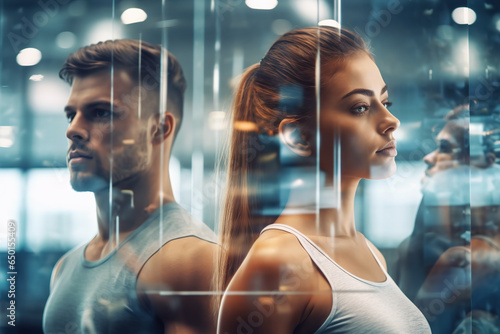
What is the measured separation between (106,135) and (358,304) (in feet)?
3.74

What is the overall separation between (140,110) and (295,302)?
3.06ft

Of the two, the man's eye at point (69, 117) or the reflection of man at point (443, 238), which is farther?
the man's eye at point (69, 117)

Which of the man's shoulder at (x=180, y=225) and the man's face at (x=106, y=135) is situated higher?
the man's face at (x=106, y=135)

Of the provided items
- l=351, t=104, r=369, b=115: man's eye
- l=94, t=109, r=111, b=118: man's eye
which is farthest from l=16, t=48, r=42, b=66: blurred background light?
l=351, t=104, r=369, b=115: man's eye

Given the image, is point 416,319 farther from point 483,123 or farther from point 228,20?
point 228,20

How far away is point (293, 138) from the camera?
1.62 metres

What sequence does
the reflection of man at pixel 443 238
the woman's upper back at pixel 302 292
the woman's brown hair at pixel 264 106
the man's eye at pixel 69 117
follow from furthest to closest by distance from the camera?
1. the man's eye at pixel 69 117
2. the reflection of man at pixel 443 238
3. the woman's brown hair at pixel 264 106
4. the woman's upper back at pixel 302 292

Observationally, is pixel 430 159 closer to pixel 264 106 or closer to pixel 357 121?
pixel 357 121

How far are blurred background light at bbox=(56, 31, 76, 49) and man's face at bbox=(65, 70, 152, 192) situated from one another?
0.17 metres

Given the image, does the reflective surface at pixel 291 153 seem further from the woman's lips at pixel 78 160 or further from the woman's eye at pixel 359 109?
the woman's eye at pixel 359 109

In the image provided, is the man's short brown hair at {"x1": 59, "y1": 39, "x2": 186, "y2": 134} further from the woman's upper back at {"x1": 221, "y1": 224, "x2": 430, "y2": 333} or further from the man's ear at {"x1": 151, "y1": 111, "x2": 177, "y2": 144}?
the woman's upper back at {"x1": 221, "y1": 224, "x2": 430, "y2": 333}

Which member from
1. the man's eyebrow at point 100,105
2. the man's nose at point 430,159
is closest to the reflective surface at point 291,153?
the man's nose at point 430,159

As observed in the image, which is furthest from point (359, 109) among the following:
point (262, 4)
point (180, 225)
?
point (180, 225)

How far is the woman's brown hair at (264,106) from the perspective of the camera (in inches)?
62.4
